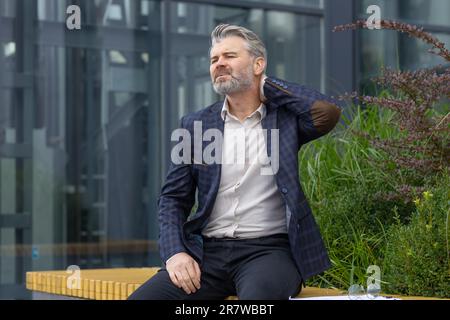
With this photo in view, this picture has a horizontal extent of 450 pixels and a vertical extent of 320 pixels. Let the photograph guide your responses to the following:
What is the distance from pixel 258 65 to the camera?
12.8 feet

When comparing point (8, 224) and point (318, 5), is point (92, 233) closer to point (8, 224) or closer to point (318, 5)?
point (8, 224)

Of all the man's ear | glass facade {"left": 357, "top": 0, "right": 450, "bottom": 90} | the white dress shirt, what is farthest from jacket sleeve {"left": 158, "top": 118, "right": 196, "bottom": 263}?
glass facade {"left": 357, "top": 0, "right": 450, "bottom": 90}

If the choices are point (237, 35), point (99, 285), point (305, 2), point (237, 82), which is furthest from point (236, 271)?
point (305, 2)

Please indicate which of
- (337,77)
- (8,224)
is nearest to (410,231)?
(8,224)

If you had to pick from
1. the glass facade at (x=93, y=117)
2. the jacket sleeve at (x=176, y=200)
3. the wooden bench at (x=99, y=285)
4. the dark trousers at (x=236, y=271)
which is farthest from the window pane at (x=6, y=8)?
the dark trousers at (x=236, y=271)

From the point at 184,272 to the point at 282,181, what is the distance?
0.48m

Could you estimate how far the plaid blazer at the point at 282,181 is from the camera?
12.3 ft

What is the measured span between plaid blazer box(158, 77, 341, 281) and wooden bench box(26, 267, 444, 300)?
27 cm

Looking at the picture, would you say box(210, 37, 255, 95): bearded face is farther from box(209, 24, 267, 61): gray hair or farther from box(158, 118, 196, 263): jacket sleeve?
box(158, 118, 196, 263): jacket sleeve

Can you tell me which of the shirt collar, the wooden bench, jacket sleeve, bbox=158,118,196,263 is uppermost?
the shirt collar

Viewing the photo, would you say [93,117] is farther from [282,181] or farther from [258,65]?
[282,181]

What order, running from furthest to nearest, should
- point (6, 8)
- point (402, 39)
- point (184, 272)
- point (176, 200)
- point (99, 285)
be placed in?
1. point (402, 39)
2. point (6, 8)
3. point (99, 285)
4. point (176, 200)
5. point (184, 272)

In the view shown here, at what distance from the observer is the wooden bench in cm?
438

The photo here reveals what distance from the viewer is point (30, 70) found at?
8695 mm
